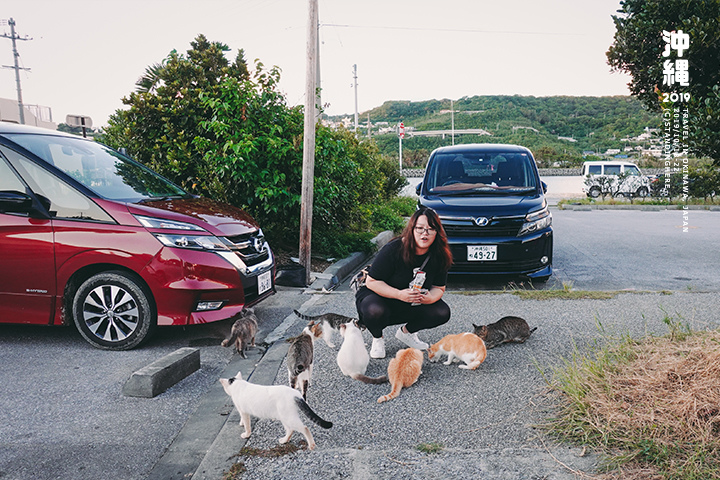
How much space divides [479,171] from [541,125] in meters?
66.1

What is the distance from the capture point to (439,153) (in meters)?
8.55

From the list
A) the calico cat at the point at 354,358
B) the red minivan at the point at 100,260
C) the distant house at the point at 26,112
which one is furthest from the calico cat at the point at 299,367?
the distant house at the point at 26,112

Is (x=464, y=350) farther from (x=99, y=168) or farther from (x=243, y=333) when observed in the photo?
(x=99, y=168)

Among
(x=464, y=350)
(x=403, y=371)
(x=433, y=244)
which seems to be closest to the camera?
(x=403, y=371)

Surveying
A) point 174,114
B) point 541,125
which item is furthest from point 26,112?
point 541,125

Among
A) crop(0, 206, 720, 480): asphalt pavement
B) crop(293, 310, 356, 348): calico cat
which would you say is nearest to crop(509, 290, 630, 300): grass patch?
crop(0, 206, 720, 480): asphalt pavement

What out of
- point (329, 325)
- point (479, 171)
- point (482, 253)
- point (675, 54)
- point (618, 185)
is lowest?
point (329, 325)

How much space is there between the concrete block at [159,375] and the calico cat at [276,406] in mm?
995

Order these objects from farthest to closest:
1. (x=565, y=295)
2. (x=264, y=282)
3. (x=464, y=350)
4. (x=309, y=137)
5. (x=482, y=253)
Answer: (x=309, y=137) → (x=482, y=253) → (x=565, y=295) → (x=264, y=282) → (x=464, y=350)

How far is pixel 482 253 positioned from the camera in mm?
6680

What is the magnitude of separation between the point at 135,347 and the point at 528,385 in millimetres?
3296

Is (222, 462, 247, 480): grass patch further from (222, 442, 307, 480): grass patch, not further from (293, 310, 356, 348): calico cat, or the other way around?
(293, 310, 356, 348): calico cat

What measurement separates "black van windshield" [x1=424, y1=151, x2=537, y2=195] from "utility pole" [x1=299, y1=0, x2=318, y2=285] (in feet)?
6.27


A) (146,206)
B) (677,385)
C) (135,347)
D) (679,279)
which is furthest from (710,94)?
(135,347)
